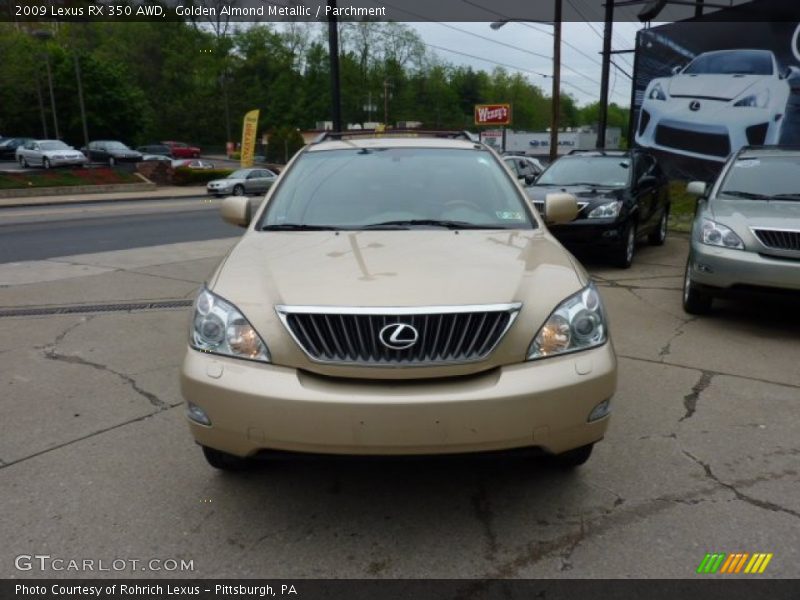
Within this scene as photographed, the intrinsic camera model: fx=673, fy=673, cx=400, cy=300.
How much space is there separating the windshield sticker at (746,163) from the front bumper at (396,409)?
17.8 feet

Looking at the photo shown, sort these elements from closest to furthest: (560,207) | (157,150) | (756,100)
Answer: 1. (560,207)
2. (756,100)
3. (157,150)

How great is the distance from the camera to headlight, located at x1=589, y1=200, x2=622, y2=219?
859cm

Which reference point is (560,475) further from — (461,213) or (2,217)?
(2,217)

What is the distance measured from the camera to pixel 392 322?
2.67 metres

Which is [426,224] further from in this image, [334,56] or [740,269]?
[334,56]

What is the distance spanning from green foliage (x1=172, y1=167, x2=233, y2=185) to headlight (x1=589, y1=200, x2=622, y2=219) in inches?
1414

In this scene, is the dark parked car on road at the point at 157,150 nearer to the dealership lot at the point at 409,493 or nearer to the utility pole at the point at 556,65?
the utility pole at the point at 556,65

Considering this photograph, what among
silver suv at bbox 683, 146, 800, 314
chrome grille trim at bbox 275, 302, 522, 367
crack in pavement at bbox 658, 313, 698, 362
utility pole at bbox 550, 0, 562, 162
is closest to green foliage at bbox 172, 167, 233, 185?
utility pole at bbox 550, 0, 562, 162

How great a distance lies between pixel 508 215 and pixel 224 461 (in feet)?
6.79

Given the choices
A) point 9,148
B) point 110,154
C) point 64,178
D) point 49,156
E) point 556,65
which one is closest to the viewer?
point 556,65

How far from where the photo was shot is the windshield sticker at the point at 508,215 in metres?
3.90

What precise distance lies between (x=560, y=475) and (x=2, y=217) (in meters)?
21.2

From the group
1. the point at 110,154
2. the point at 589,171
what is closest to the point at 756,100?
the point at 589,171

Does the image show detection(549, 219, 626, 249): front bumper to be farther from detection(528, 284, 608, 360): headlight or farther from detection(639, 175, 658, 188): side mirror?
detection(528, 284, 608, 360): headlight
